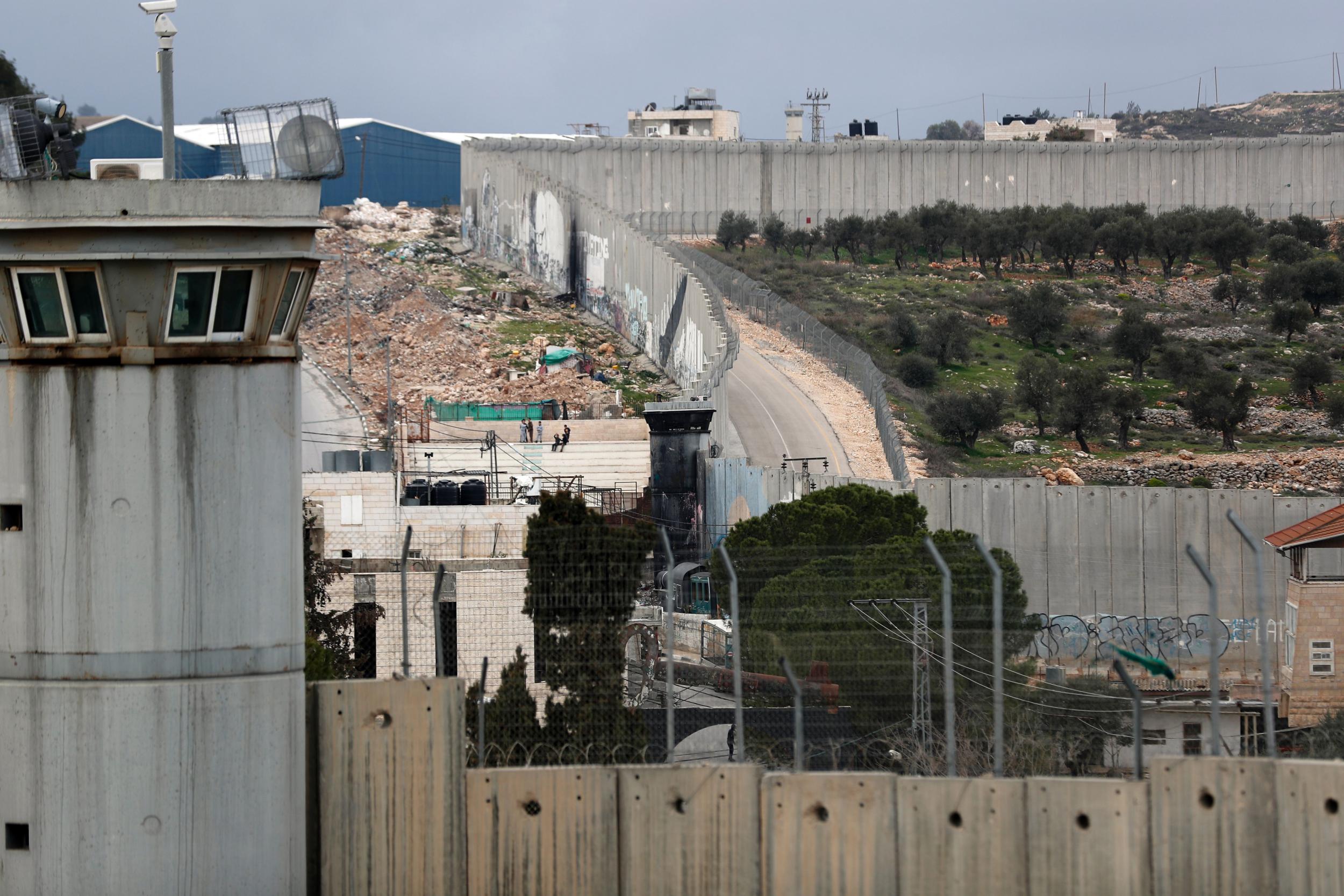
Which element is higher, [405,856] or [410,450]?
[410,450]

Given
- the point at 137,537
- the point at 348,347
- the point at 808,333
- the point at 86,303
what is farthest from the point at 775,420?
the point at 86,303

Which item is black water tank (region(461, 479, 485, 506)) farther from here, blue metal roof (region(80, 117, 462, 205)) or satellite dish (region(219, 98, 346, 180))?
blue metal roof (region(80, 117, 462, 205))

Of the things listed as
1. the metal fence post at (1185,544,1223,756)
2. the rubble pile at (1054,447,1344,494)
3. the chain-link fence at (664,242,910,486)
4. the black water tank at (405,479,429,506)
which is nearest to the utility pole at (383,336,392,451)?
the black water tank at (405,479,429,506)

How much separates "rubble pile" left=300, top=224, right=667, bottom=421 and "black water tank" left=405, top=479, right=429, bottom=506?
16.5 m

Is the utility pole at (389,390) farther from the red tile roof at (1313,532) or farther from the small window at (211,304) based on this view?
the small window at (211,304)

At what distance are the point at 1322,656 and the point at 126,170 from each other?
14.3 m

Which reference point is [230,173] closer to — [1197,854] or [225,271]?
[225,271]

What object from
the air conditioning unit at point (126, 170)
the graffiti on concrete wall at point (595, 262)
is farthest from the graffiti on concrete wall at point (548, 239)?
the air conditioning unit at point (126, 170)

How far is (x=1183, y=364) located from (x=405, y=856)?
54266mm

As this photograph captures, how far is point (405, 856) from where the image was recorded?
38.8 ft

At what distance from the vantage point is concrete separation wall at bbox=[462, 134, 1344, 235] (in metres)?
89.4

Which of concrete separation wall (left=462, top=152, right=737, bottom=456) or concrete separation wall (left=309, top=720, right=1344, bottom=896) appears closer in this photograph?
concrete separation wall (left=309, top=720, right=1344, bottom=896)

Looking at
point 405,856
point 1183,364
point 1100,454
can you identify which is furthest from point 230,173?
point 1183,364

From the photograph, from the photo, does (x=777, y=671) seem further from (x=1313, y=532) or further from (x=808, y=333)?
(x=808, y=333)
